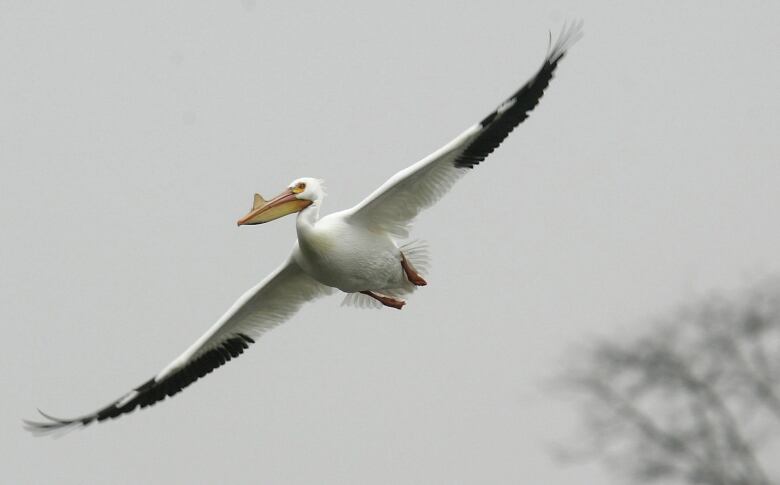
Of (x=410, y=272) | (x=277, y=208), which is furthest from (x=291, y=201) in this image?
(x=410, y=272)

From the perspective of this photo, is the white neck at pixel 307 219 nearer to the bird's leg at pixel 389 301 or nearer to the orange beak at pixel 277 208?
the orange beak at pixel 277 208

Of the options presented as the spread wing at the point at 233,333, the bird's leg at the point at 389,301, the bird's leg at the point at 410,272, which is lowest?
the spread wing at the point at 233,333

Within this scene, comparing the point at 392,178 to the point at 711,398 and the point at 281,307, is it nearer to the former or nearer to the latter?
the point at 281,307

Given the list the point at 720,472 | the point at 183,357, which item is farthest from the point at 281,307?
the point at 720,472

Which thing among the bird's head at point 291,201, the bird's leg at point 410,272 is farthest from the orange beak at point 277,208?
the bird's leg at point 410,272

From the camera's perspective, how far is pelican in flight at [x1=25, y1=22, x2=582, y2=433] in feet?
39.4

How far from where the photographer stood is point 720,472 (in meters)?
17.8

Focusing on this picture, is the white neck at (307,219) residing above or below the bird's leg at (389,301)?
below

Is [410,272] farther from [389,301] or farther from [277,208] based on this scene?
[277,208]

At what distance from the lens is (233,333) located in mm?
12906

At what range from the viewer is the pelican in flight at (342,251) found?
39.4ft

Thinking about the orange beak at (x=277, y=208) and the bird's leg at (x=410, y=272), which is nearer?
the orange beak at (x=277, y=208)

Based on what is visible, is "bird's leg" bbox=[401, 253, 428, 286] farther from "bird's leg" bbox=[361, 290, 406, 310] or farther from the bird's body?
"bird's leg" bbox=[361, 290, 406, 310]

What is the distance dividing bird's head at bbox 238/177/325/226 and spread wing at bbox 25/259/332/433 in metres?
0.40
